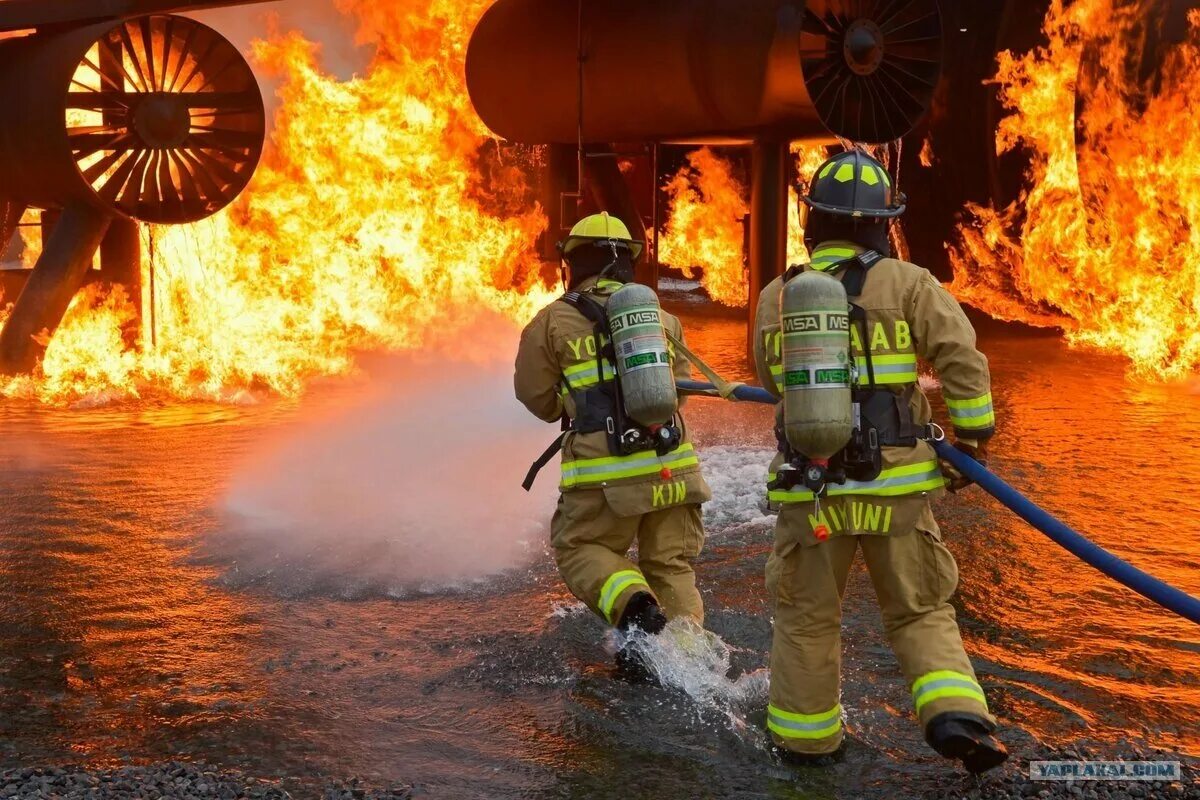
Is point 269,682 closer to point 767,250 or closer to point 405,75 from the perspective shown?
point 767,250

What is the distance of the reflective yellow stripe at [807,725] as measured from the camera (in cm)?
379

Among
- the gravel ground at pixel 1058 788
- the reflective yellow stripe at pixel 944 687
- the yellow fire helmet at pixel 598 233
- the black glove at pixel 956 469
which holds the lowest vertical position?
the gravel ground at pixel 1058 788

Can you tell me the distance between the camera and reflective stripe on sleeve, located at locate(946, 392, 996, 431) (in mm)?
3678

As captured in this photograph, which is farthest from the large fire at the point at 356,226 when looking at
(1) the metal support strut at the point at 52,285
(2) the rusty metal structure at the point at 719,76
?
(2) the rusty metal structure at the point at 719,76

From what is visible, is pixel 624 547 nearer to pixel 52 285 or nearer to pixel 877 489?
pixel 877 489

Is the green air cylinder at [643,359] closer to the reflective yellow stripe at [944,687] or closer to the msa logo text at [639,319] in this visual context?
the msa logo text at [639,319]

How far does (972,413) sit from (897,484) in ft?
0.97

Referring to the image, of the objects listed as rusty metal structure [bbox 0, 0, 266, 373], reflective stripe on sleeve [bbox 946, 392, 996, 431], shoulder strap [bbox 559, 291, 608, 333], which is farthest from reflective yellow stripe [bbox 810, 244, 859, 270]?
rusty metal structure [bbox 0, 0, 266, 373]

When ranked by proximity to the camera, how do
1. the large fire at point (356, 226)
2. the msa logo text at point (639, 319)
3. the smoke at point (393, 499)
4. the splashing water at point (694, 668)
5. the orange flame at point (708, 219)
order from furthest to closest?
1. the orange flame at point (708, 219)
2. the large fire at point (356, 226)
3. the smoke at point (393, 499)
4. the msa logo text at point (639, 319)
5. the splashing water at point (694, 668)

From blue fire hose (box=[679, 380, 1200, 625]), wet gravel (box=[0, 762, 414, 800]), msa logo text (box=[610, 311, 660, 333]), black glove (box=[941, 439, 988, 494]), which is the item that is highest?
msa logo text (box=[610, 311, 660, 333])

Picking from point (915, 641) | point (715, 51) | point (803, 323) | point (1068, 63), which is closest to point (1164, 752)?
point (915, 641)

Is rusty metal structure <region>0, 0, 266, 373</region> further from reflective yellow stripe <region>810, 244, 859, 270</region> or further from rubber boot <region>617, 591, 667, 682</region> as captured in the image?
reflective yellow stripe <region>810, 244, 859, 270</region>

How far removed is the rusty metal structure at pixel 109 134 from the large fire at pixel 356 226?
1009mm

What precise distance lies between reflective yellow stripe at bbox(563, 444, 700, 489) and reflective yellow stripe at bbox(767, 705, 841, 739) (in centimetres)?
109
